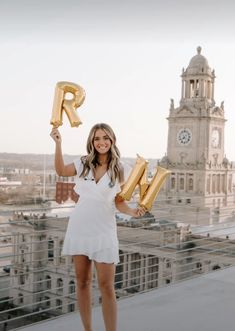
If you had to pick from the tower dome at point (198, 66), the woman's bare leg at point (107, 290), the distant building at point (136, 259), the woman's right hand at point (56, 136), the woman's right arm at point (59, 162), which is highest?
the tower dome at point (198, 66)

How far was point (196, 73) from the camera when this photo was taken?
41844mm

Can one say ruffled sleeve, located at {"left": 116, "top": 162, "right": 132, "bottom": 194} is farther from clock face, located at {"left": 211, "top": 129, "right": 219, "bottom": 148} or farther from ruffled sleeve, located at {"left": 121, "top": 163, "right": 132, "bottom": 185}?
clock face, located at {"left": 211, "top": 129, "right": 219, "bottom": 148}

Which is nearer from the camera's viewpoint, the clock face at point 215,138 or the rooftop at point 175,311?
the rooftop at point 175,311

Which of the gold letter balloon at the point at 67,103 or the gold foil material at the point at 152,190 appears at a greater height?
the gold letter balloon at the point at 67,103

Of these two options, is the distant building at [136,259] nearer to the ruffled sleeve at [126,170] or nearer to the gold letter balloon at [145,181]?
the ruffled sleeve at [126,170]

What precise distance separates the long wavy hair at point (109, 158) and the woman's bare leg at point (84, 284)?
47 cm

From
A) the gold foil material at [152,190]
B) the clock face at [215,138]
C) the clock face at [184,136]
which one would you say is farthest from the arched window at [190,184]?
the gold foil material at [152,190]

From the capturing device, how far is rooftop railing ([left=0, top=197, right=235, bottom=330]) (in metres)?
4.63

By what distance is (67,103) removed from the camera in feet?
10.4

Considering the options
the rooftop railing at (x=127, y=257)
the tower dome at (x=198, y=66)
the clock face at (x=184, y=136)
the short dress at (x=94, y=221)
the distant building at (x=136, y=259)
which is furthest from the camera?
the clock face at (x=184, y=136)

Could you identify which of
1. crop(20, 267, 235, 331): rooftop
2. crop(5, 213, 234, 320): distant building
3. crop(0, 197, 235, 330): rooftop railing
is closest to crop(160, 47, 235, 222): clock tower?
crop(5, 213, 234, 320): distant building

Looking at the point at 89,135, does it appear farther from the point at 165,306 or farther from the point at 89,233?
the point at 165,306

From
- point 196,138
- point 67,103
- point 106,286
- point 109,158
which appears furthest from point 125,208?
point 196,138

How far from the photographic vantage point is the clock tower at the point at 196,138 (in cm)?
4241
